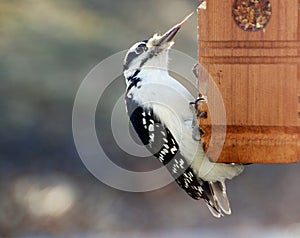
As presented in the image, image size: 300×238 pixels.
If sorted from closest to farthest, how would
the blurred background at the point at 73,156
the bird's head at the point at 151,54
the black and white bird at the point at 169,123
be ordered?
the black and white bird at the point at 169,123, the bird's head at the point at 151,54, the blurred background at the point at 73,156

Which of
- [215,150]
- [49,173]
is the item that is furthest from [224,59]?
[49,173]

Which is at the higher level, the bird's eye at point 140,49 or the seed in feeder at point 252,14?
the seed in feeder at point 252,14

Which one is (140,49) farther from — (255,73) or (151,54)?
(255,73)

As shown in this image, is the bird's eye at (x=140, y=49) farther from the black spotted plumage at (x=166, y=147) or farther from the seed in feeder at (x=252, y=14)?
the seed in feeder at (x=252, y=14)

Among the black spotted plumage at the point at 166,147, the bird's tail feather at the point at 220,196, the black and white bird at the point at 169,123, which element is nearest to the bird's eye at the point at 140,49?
the black and white bird at the point at 169,123

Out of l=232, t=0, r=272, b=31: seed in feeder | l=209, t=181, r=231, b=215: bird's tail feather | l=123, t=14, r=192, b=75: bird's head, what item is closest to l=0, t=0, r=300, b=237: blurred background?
l=123, t=14, r=192, b=75: bird's head

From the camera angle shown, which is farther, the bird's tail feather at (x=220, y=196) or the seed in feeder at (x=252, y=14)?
the bird's tail feather at (x=220, y=196)

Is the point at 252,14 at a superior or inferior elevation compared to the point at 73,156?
superior

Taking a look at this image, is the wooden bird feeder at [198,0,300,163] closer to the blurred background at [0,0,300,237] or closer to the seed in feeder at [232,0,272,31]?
the seed in feeder at [232,0,272,31]

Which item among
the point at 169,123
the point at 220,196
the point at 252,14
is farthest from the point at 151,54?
the point at 252,14
